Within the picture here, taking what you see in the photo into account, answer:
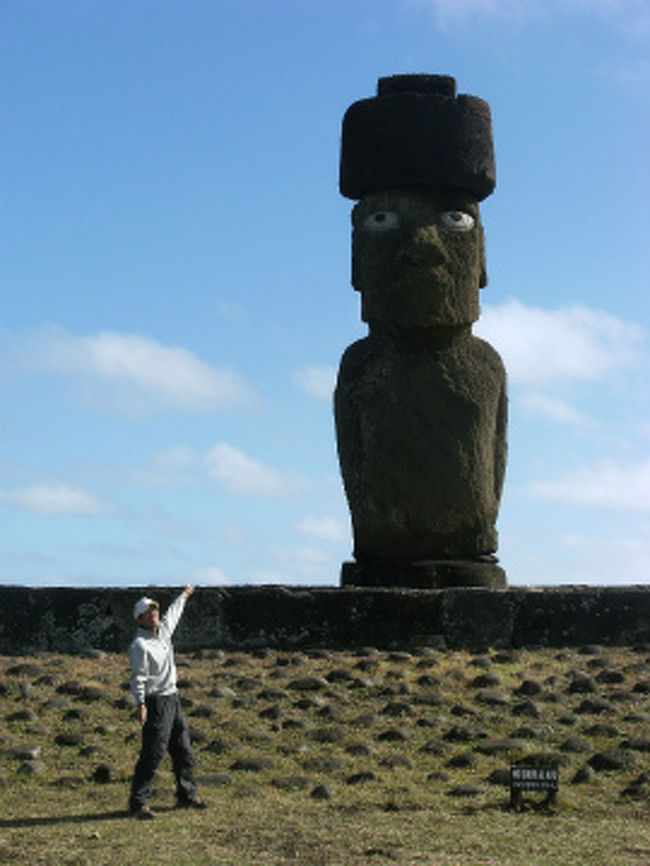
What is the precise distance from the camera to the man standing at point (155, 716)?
722 centimetres

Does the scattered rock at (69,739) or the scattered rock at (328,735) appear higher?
the scattered rock at (328,735)

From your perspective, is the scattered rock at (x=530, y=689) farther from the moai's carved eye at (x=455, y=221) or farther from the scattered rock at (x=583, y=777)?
the moai's carved eye at (x=455, y=221)

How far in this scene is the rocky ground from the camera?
796 centimetres

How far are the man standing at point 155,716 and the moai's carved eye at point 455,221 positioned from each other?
279 inches

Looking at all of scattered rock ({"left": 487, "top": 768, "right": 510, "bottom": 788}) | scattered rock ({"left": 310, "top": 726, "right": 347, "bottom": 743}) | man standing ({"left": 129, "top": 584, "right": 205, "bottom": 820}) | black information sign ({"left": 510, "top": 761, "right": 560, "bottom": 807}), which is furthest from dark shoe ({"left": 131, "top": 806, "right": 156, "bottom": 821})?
scattered rock ({"left": 487, "top": 768, "right": 510, "bottom": 788})

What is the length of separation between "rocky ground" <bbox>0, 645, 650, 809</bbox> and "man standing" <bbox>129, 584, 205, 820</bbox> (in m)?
0.37

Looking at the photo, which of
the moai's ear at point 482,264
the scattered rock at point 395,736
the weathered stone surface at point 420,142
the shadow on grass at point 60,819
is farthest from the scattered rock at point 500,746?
the weathered stone surface at point 420,142

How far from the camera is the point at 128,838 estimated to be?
6645mm

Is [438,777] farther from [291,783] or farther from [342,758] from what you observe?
[291,783]

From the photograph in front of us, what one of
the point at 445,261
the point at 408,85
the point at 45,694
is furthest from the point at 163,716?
the point at 408,85

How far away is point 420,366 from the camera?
1338 centimetres

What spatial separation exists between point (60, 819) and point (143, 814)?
0.44 m

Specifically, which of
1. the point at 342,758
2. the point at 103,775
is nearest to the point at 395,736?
the point at 342,758

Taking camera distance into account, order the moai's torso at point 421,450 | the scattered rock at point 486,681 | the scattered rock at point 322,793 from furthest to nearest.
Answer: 1. the moai's torso at point 421,450
2. the scattered rock at point 486,681
3. the scattered rock at point 322,793
